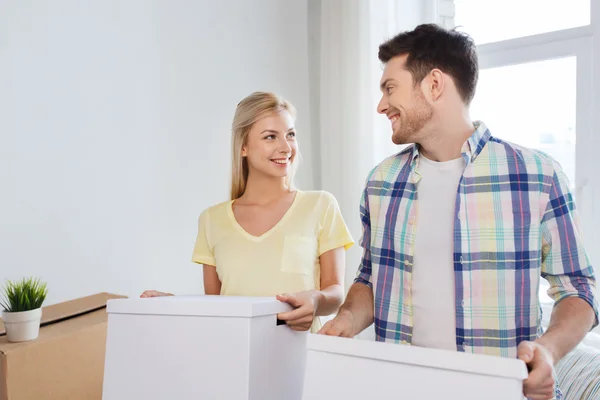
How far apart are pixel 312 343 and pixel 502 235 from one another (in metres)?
0.41

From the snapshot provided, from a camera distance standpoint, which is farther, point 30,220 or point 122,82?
point 122,82

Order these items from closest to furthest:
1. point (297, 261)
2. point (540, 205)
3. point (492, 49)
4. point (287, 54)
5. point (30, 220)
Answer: point (540, 205) < point (297, 261) < point (30, 220) < point (492, 49) < point (287, 54)

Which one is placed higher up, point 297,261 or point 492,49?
point 492,49

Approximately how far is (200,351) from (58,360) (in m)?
0.44

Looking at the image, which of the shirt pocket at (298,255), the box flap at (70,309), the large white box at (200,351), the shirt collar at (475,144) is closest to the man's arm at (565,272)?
the shirt collar at (475,144)

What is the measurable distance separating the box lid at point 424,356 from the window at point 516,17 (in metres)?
1.61

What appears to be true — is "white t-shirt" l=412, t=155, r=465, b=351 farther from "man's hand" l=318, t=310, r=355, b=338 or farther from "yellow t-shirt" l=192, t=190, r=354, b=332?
"yellow t-shirt" l=192, t=190, r=354, b=332

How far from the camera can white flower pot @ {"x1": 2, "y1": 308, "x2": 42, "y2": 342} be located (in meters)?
1.23

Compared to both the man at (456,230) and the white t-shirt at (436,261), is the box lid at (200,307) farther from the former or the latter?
the white t-shirt at (436,261)

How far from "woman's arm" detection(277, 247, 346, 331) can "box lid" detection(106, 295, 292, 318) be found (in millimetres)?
19

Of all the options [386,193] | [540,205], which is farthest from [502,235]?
[386,193]

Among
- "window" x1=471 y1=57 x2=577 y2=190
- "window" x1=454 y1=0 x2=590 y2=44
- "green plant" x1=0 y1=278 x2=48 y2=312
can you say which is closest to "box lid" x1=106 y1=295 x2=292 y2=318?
"green plant" x1=0 y1=278 x2=48 y2=312

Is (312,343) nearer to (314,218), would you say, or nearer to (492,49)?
(314,218)

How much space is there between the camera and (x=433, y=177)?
45.9 inches
